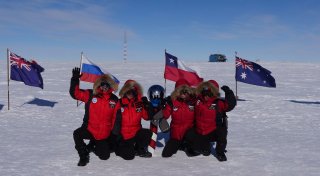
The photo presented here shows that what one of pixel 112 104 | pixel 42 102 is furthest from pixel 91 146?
pixel 42 102

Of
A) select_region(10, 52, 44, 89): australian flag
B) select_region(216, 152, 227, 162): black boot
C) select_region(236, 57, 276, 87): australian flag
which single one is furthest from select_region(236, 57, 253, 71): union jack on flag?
select_region(216, 152, 227, 162): black boot

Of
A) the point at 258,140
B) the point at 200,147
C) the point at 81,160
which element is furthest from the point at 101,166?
the point at 258,140

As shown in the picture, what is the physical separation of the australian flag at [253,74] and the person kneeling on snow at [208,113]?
659cm

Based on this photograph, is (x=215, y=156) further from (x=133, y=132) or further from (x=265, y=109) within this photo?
(x=265, y=109)

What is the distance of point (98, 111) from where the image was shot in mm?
5844

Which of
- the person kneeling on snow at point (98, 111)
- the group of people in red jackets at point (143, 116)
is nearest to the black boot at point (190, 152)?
the group of people in red jackets at point (143, 116)

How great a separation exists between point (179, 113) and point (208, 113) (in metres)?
0.48

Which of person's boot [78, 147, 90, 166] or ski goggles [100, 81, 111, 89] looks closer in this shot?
person's boot [78, 147, 90, 166]

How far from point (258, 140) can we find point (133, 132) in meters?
2.92

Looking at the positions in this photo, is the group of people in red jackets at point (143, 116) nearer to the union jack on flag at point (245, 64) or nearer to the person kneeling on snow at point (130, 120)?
the person kneeling on snow at point (130, 120)

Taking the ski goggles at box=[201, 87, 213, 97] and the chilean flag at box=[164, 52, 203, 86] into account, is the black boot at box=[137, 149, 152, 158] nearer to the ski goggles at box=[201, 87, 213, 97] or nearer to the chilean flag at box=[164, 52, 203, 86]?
the ski goggles at box=[201, 87, 213, 97]

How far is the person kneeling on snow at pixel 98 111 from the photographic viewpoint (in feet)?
19.2

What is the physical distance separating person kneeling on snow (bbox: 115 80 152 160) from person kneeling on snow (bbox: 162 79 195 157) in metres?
0.38

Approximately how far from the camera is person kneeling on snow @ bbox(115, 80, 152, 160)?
234 inches
